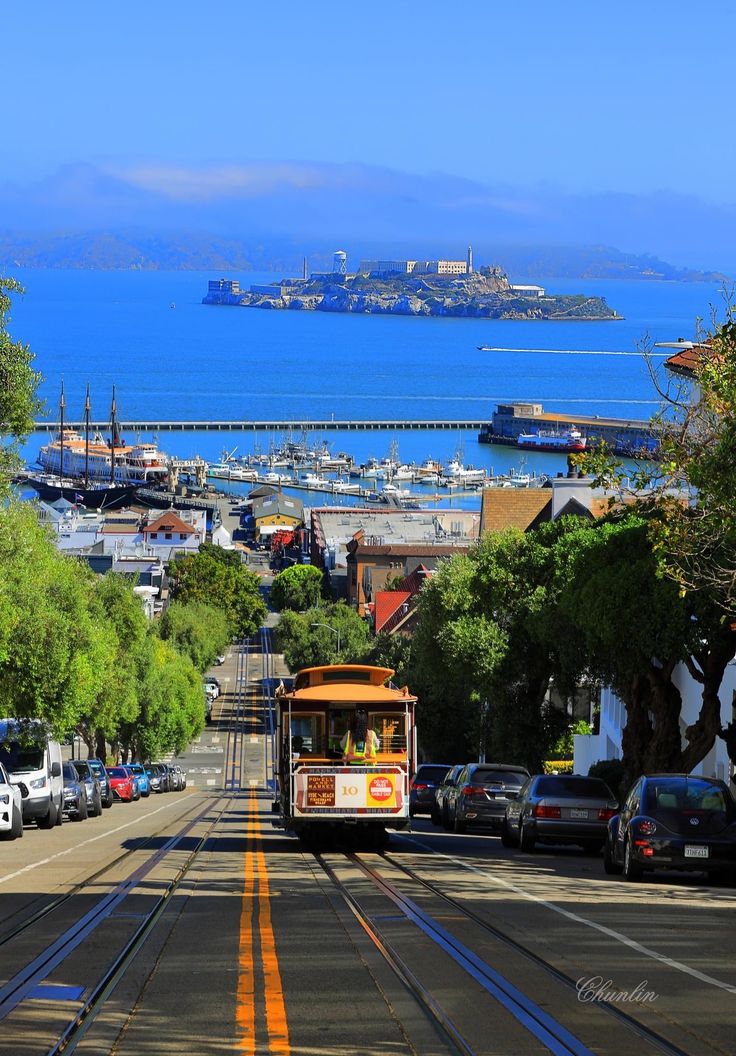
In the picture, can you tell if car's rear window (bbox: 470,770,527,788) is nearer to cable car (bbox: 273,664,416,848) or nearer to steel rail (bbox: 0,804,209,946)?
steel rail (bbox: 0,804,209,946)

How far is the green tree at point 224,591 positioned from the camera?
132125 mm

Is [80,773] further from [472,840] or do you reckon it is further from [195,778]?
[195,778]

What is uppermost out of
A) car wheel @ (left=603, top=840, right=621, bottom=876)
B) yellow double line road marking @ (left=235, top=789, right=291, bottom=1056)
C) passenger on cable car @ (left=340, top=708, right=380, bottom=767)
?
passenger on cable car @ (left=340, top=708, right=380, bottom=767)

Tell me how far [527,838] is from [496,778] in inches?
277

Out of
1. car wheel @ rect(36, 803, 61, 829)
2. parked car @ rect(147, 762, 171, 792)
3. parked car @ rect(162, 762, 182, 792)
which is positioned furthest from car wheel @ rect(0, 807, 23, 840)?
parked car @ rect(162, 762, 182, 792)

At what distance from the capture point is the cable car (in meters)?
25.7

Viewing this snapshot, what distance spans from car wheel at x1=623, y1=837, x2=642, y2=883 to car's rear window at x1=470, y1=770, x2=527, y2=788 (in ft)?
Result: 42.2

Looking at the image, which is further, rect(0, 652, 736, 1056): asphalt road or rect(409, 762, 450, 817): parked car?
rect(409, 762, 450, 817): parked car

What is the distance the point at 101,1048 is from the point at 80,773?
32907mm

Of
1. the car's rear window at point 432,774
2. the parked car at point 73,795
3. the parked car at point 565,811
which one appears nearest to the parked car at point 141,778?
the car's rear window at point 432,774

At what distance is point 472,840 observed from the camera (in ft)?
108

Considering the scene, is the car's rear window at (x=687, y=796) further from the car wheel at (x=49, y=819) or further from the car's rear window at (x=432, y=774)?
the car's rear window at (x=432, y=774)

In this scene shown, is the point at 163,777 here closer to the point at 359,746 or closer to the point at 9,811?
the point at 9,811

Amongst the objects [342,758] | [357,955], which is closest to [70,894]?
[357,955]
